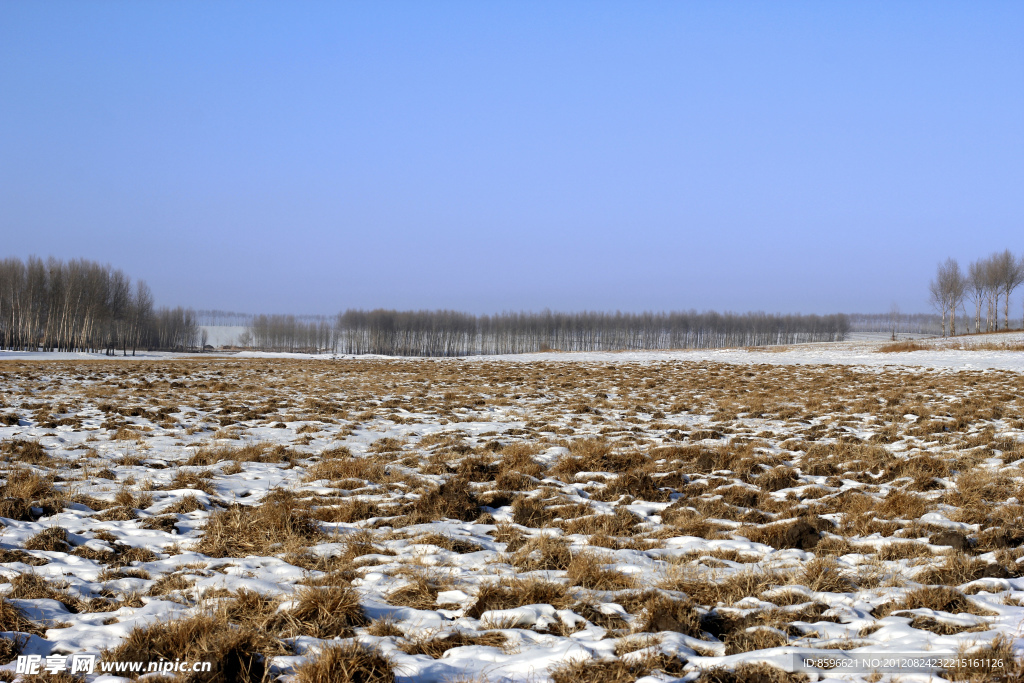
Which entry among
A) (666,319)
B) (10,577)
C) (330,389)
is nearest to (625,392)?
(330,389)

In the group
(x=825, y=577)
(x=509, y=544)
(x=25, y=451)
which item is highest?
(x=25, y=451)

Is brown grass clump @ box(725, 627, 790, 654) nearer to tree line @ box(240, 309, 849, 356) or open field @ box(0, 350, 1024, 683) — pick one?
open field @ box(0, 350, 1024, 683)

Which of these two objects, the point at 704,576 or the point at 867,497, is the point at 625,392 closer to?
the point at 867,497

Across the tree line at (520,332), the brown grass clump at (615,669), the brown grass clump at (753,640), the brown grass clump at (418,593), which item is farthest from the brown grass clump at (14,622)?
the tree line at (520,332)

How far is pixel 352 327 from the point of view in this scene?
5182 inches

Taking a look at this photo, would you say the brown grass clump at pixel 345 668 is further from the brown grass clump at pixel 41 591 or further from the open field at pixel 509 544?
the brown grass clump at pixel 41 591

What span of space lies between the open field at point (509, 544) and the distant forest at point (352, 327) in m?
75.4

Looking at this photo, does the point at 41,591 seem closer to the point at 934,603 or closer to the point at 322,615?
the point at 322,615

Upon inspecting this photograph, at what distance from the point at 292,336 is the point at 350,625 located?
152 metres

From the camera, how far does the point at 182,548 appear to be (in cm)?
523

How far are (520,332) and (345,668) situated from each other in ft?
433

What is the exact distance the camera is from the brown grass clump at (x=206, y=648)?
3.28 m

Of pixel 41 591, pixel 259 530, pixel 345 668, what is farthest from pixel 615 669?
pixel 41 591

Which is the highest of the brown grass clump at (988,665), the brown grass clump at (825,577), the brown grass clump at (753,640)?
the brown grass clump at (988,665)
